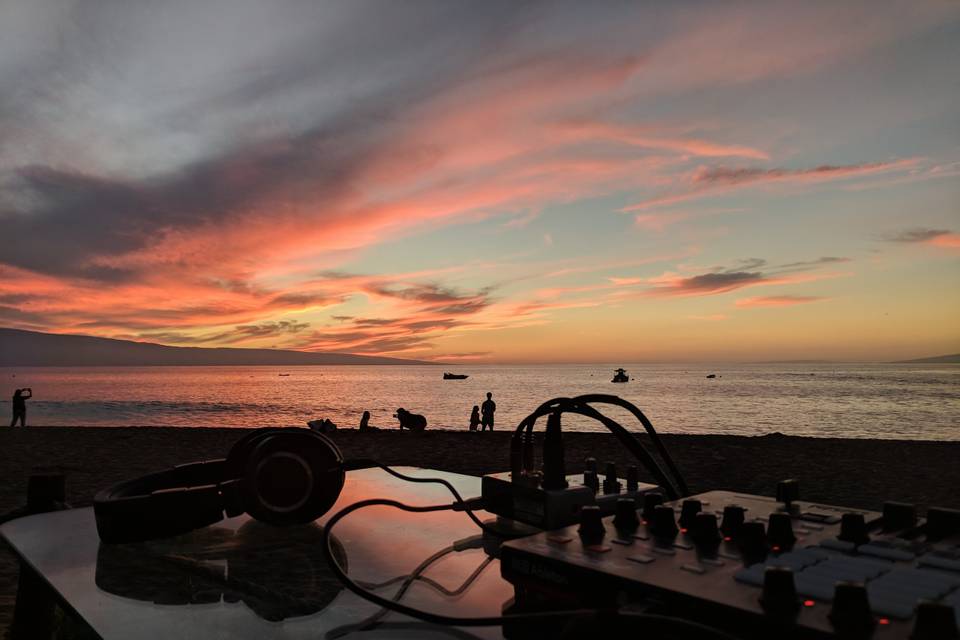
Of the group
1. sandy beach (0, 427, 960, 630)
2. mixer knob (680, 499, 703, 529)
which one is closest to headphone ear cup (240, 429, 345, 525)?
mixer knob (680, 499, 703, 529)

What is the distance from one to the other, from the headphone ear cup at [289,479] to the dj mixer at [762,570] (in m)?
0.84

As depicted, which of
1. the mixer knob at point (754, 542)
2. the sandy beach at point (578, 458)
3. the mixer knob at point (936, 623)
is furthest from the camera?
the sandy beach at point (578, 458)

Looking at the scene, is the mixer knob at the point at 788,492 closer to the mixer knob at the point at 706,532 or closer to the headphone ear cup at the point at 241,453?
the mixer knob at the point at 706,532

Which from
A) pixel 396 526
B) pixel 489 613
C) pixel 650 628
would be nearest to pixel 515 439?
pixel 396 526

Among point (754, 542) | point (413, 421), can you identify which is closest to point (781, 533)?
point (754, 542)

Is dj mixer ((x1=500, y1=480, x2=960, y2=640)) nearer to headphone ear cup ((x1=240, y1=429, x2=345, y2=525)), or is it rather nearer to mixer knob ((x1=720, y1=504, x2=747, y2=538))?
mixer knob ((x1=720, y1=504, x2=747, y2=538))

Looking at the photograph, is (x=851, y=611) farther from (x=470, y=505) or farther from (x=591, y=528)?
(x=470, y=505)

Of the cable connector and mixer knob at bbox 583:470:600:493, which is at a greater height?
mixer knob at bbox 583:470:600:493

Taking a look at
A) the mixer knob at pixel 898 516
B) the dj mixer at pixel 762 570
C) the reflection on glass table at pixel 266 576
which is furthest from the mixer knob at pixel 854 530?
the reflection on glass table at pixel 266 576

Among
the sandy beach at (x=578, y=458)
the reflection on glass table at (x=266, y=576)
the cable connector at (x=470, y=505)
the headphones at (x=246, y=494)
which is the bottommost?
the sandy beach at (x=578, y=458)

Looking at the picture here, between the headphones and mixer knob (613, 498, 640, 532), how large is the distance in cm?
88

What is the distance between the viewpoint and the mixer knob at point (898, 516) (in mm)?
997

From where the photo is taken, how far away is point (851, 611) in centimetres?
61

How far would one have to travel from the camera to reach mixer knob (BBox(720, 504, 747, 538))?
973 mm
